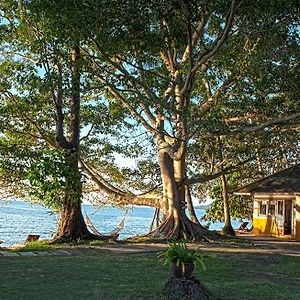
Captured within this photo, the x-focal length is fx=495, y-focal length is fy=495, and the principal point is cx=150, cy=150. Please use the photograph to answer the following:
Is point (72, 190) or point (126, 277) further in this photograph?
point (72, 190)

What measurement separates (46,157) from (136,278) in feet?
21.7

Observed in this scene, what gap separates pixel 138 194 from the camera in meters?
19.1

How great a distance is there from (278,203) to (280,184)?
0.94 metres

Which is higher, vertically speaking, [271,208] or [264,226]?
[271,208]

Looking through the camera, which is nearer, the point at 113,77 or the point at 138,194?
the point at 113,77

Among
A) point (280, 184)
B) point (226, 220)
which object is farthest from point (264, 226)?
point (280, 184)

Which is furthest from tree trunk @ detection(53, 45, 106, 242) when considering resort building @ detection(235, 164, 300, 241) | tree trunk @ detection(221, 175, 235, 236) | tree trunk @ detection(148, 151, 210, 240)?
resort building @ detection(235, 164, 300, 241)

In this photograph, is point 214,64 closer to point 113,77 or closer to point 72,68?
point 113,77

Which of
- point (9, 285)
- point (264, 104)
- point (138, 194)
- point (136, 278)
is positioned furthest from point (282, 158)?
point (9, 285)

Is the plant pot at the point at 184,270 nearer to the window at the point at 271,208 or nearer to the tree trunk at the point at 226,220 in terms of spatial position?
the tree trunk at the point at 226,220

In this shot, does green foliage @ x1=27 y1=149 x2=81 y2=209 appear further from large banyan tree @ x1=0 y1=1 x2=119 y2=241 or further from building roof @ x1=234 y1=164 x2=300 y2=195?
building roof @ x1=234 y1=164 x2=300 y2=195

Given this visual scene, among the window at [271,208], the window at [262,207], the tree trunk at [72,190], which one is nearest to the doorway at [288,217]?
the window at [271,208]

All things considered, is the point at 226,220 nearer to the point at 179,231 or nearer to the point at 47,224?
the point at 179,231

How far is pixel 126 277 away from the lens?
8.15 metres
